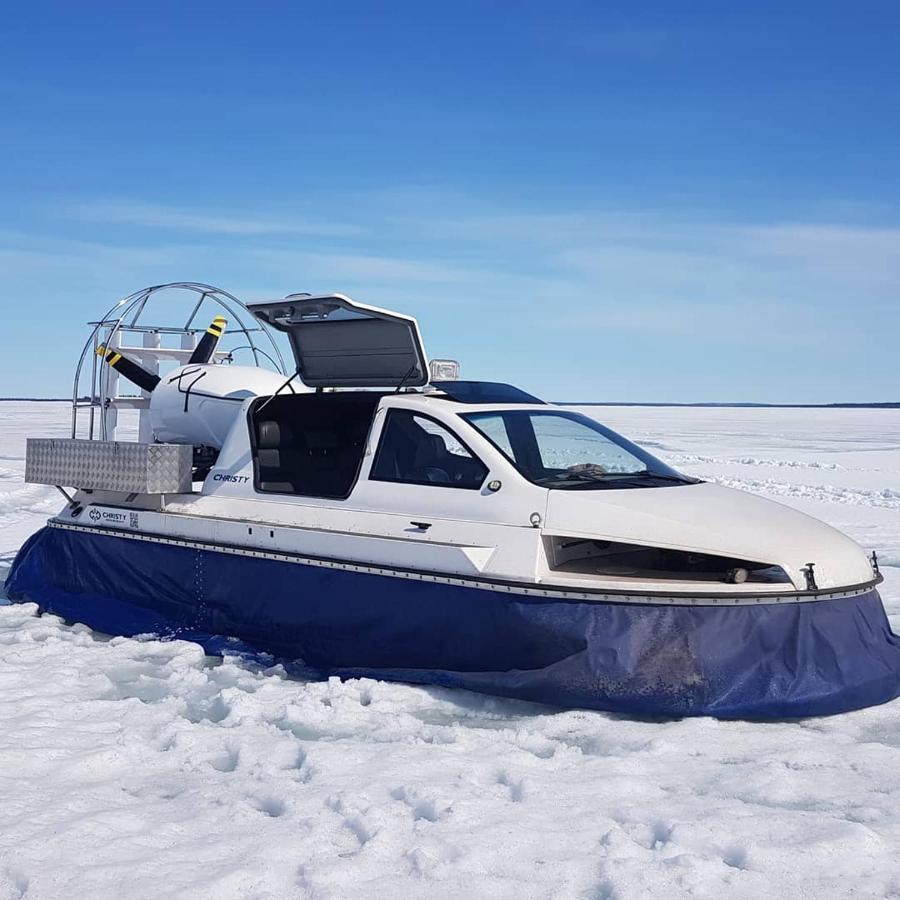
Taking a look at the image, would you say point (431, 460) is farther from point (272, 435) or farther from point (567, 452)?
point (272, 435)

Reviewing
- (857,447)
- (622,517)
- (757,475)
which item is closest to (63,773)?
(622,517)

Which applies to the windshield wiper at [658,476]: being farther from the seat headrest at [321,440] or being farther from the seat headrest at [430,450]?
the seat headrest at [321,440]

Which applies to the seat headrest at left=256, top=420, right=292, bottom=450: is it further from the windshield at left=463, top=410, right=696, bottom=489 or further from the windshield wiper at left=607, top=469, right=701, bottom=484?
the windshield wiper at left=607, top=469, right=701, bottom=484

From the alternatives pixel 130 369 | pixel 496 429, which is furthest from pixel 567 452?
pixel 130 369

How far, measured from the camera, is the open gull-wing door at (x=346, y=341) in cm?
577

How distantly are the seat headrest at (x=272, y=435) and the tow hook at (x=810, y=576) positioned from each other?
9.86ft

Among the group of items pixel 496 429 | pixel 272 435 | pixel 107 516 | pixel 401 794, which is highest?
pixel 496 429

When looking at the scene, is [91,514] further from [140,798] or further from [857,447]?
[857,447]

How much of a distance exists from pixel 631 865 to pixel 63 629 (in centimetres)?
433

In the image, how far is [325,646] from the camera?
5.29 m

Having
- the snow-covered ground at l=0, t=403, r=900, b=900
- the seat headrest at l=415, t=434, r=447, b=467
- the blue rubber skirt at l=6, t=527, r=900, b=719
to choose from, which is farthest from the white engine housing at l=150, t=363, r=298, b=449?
the snow-covered ground at l=0, t=403, r=900, b=900

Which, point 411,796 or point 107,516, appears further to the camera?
point 107,516

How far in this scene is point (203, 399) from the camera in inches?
266

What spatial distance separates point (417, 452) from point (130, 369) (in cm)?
277
